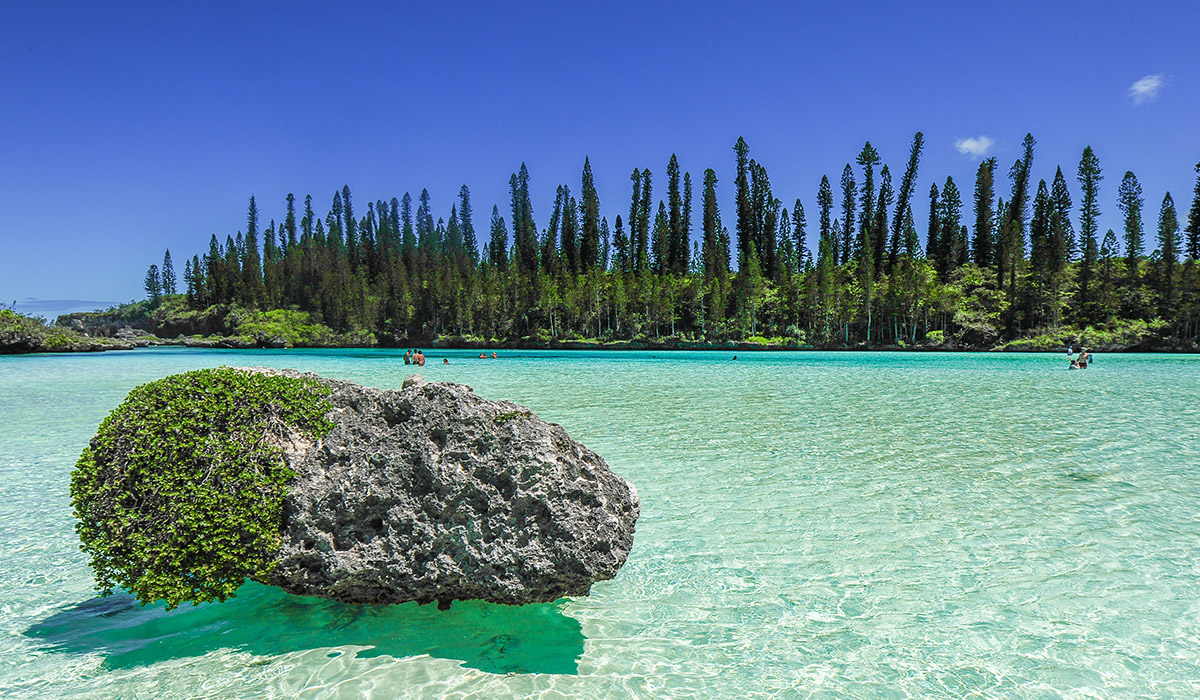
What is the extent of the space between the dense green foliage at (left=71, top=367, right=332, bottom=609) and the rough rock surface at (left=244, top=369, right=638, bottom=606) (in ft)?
0.79

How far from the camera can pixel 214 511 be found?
13.5 feet

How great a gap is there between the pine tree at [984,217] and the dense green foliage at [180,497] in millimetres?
107337

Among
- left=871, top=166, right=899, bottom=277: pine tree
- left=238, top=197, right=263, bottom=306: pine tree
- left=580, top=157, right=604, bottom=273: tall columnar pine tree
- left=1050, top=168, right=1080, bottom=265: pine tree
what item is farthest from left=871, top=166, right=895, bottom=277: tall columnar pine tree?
left=238, top=197, right=263, bottom=306: pine tree

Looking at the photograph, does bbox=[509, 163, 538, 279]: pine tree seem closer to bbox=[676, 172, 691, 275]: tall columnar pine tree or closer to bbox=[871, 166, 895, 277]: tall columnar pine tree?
bbox=[676, 172, 691, 275]: tall columnar pine tree

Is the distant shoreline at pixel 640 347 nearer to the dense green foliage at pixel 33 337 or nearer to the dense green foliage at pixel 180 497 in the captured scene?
the dense green foliage at pixel 33 337

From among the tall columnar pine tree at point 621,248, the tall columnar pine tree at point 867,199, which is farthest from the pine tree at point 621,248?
the tall columnar pine tree at point 867,199

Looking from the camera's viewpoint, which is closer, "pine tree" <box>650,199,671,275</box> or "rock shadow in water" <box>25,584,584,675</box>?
"rock shadow in water" <box>25,584,584,675</box>

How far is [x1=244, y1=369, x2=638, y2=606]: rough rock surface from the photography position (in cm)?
428

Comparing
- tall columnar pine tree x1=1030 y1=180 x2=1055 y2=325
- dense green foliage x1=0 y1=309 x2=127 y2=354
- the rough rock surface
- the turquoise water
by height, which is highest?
tall columnar pine tree x1=1030 y1=180 x2=1055 y2=325

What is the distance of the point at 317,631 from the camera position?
4.58 meters

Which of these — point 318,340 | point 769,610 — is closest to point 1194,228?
Answer: point 769,610

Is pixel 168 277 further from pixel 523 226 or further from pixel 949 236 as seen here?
pixel 949 236


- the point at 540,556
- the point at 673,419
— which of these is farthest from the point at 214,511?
the point at 673,419

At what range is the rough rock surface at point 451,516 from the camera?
14.0ft
